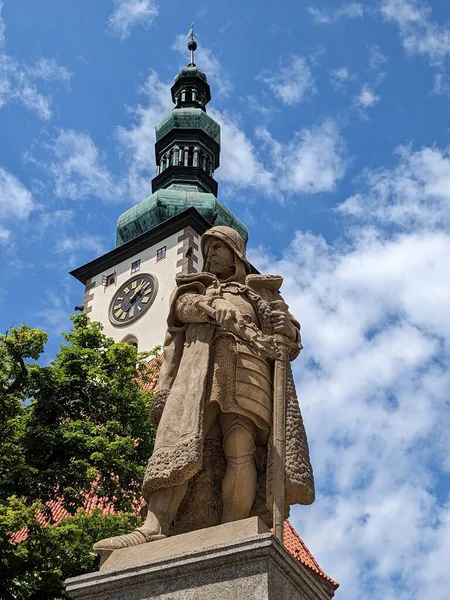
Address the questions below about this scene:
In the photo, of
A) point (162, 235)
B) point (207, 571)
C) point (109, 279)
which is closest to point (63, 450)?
point (207, 571)

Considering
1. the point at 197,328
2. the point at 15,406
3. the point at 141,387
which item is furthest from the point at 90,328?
the point at 197,328

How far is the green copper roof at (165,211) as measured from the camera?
4081 cm

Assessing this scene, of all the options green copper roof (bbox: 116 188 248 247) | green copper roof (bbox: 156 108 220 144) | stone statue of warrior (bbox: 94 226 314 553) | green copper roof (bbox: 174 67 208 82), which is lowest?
stone statue of warrior (bbox: 94 226 314 553)

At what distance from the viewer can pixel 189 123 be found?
4719cm

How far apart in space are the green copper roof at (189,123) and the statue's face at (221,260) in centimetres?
4135

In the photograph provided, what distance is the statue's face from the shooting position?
6.50 metres

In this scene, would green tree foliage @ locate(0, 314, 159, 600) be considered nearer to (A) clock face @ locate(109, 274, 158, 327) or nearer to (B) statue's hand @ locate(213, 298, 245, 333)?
(B) statue's hand @ locate(213, 298, 245, 333)

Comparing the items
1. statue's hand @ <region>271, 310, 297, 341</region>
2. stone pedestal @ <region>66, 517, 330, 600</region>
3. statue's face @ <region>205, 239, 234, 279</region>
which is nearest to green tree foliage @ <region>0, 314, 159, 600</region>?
statue's face @ <region>205, 239, 234, 279</region>

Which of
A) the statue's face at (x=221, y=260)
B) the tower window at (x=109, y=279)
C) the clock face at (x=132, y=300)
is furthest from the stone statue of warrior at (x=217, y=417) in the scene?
the tower window at (x=109, y=279)

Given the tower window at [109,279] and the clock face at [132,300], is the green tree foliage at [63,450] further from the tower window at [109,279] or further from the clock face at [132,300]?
the tower window at [109,279]

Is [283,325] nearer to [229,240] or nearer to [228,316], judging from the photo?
[228,316]

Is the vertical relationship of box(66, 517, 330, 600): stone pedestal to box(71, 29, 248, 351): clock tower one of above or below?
below

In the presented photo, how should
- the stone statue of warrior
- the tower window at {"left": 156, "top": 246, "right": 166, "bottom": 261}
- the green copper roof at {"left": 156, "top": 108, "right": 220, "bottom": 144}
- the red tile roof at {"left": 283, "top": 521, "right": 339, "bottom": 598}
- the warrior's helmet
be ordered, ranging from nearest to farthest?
the stone statue of warrior
the warrior's helmet
the red tile roof at {"left": 283, "top": 521, "right": 339, "bottom": 598}
the tower window at {"left": 156, "top": 246, "right": 166, "bottom": 261}
the green copper roof at {"left": 156, "top": 108, "right": 220, "bottom": 144}

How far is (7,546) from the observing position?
11984 mm
